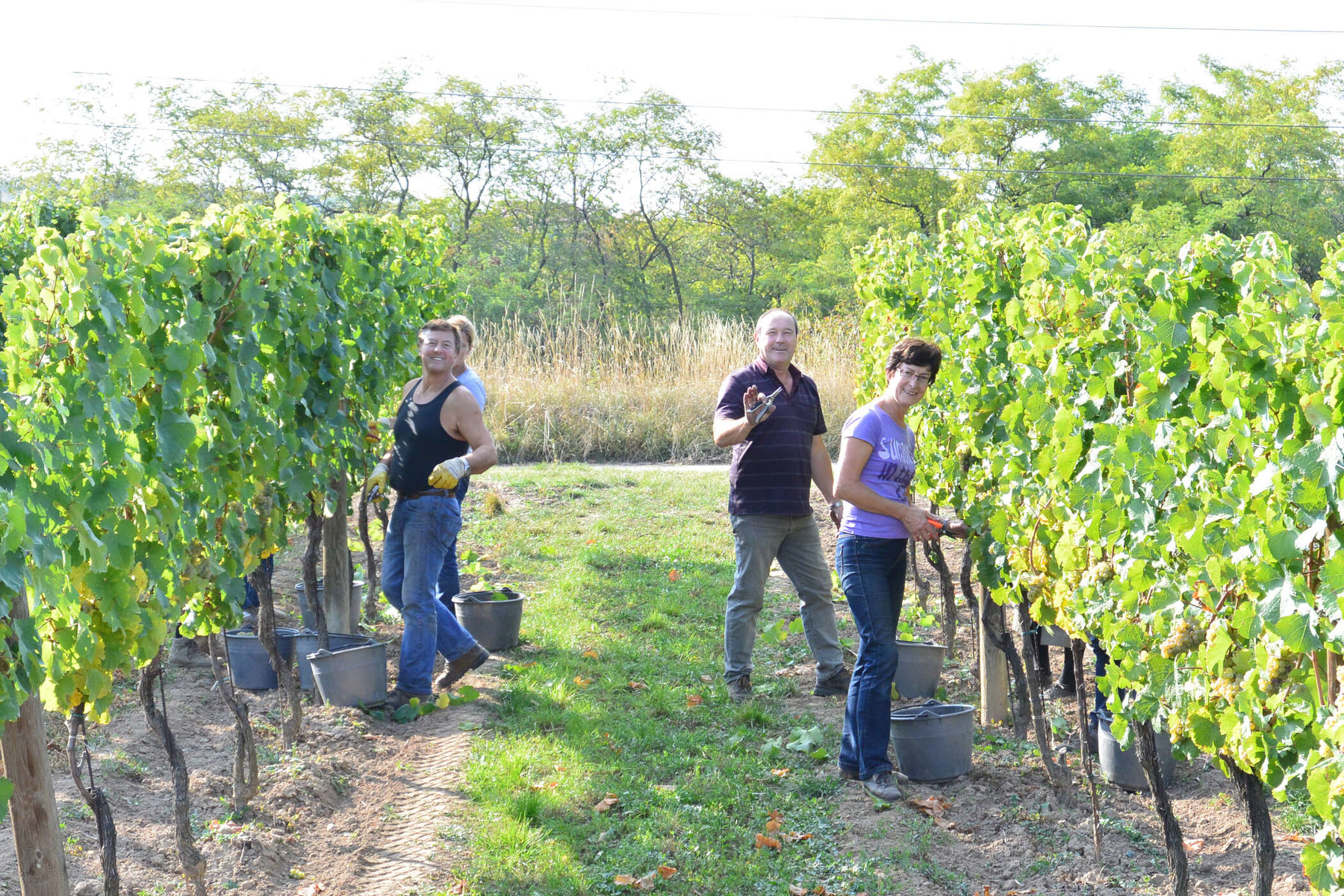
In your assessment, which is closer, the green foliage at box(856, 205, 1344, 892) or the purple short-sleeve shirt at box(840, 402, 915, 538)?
the green foliage at box(856, 205, 1344, 892)

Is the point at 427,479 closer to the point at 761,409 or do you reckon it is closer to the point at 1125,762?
A: the point at 761,409

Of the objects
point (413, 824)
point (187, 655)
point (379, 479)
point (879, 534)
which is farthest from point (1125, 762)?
point (187, 655)

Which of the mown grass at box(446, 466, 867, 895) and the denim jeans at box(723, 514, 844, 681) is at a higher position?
the denim jeans at box(723, 514, 844, 681)

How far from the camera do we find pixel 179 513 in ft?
11.6

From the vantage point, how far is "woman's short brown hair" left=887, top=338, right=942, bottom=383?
4.34m

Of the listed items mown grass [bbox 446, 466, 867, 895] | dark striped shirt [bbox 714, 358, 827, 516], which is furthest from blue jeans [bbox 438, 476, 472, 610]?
dark striped shirt [bbox 714, 358, 827, 516]

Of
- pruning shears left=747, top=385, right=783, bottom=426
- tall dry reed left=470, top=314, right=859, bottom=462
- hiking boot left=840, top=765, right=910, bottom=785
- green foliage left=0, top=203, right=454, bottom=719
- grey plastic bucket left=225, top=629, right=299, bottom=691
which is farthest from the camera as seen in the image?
tall dry reed left=470, top=314, right=859, bottom=462

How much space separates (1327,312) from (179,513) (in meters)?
3.18

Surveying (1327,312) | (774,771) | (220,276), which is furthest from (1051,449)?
(220,276)

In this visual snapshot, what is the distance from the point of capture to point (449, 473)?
5.27m

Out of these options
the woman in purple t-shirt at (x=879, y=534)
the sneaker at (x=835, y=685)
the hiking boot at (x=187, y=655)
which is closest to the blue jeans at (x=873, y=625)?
the woman in purple t-shirt at (x=879, y=534)

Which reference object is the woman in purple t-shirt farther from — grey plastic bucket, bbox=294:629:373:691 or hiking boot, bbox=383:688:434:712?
grey plastic bucket, bbox=294:629:373:691

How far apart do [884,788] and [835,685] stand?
1.38 metres

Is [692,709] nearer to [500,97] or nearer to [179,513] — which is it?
[179,513]
